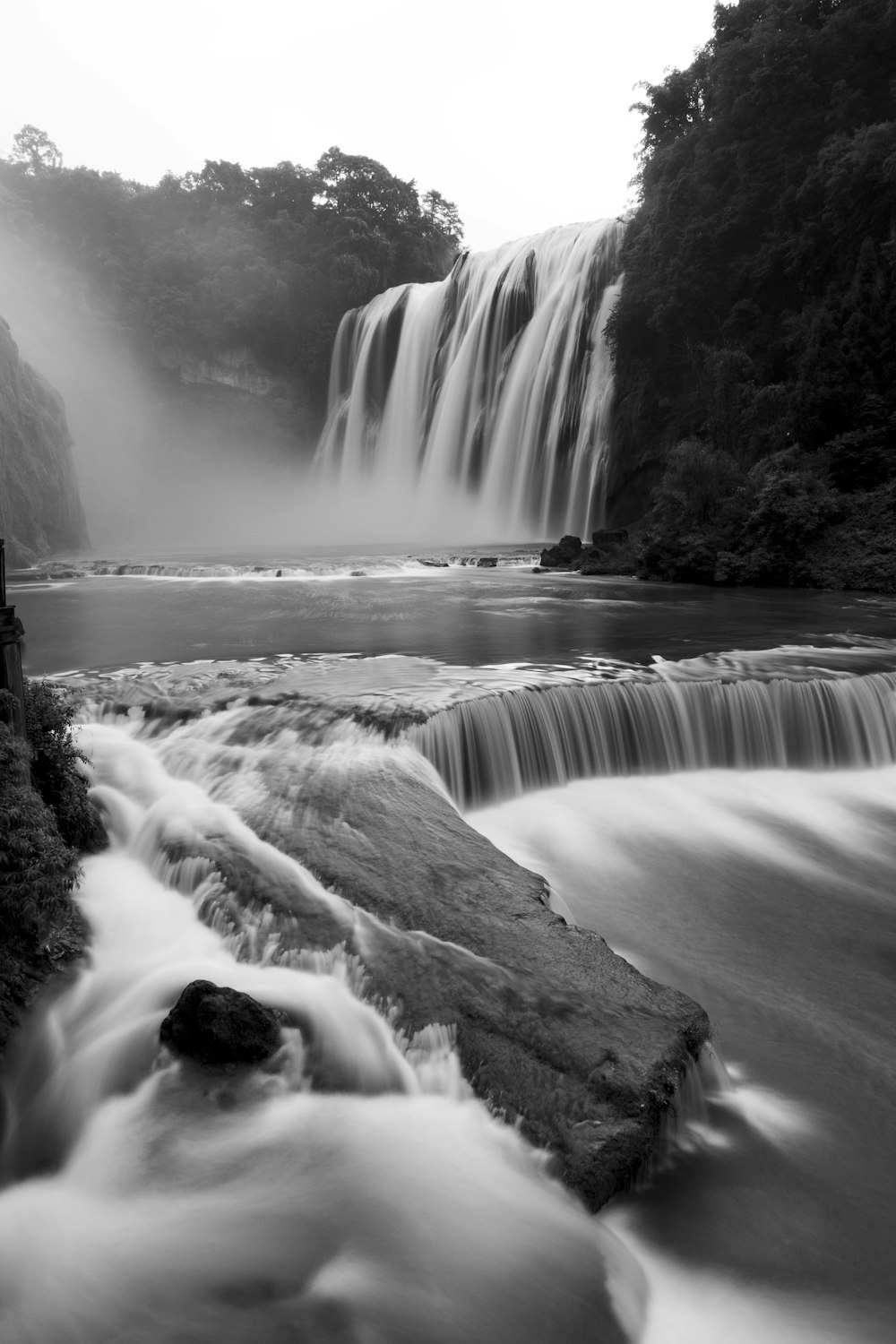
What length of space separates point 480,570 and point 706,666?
43.1 ft

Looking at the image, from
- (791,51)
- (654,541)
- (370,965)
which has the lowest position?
(370,965)

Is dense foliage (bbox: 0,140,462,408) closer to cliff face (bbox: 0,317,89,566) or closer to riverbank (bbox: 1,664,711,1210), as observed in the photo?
cliff face (bbox: 0,317,89,566)

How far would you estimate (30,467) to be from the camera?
95.9ft

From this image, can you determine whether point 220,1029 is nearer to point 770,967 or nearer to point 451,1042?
point 451,1042

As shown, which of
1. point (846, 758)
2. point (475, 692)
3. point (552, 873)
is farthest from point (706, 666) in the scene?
point (552, 873)

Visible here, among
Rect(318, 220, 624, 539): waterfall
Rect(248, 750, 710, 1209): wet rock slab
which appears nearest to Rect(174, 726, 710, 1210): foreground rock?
Rect(248, 750, 710, 1209): wet rock slab

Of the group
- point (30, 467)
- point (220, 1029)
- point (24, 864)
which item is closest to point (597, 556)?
point (30, 467)

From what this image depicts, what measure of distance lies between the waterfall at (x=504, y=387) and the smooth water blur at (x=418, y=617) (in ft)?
Result: 34.4

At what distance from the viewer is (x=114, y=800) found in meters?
6.25

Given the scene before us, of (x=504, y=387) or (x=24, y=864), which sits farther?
(x=504, y=387)

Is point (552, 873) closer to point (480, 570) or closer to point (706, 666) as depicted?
point (706, 666)

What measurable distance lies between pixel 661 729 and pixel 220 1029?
18.1ft

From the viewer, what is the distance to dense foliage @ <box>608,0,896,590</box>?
63.4ft

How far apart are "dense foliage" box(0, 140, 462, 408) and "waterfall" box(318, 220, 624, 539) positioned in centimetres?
909
